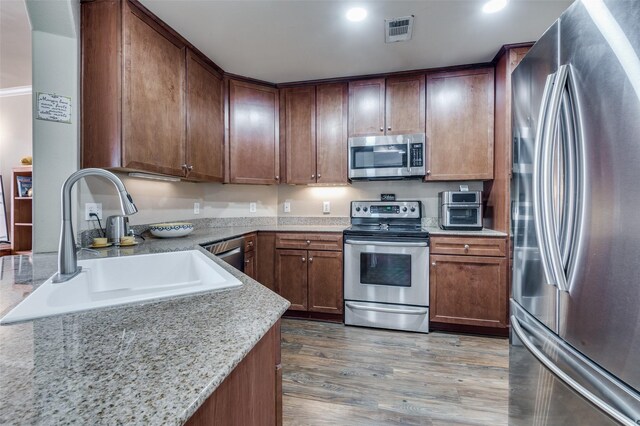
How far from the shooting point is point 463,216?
104 inches

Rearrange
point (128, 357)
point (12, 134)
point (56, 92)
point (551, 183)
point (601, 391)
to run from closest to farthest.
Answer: point (128, 357) → point (601, 391) → point (551, 183) → point (56, 92) → point (12, 134)

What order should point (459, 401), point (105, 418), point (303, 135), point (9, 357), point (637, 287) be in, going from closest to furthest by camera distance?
1. point (105, 418)
2. point (9, 357)
3. point (637, 287)
4. point (459, 401)
5. point (303, 135)

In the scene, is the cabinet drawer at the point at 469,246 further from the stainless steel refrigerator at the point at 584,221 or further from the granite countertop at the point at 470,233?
the stainless steel refrigerator at the point at 584,221

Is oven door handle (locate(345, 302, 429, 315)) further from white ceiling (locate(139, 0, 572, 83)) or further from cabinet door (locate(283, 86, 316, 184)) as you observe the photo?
white ceiling (locate(139, 0, 572, 83))

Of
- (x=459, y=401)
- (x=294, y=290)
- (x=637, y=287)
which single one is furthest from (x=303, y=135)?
(x=637, y=287)

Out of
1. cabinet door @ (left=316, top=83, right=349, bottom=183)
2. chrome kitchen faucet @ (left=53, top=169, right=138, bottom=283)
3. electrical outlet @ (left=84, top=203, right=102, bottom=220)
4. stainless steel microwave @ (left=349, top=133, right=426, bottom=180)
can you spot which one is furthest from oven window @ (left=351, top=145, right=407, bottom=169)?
chrome kitchen faucet @ (left=53, top=169, right=138, bottom=283)

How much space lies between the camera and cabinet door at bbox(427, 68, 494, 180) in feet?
8.75

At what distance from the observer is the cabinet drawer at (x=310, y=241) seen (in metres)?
2.77

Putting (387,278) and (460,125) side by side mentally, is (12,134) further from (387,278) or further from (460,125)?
(460,125)

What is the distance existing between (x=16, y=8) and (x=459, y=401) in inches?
151

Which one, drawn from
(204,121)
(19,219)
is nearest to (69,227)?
(204,121)

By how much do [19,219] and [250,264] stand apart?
9.77 feet

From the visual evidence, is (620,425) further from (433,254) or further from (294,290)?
(294,290)

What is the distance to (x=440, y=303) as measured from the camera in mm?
2520
